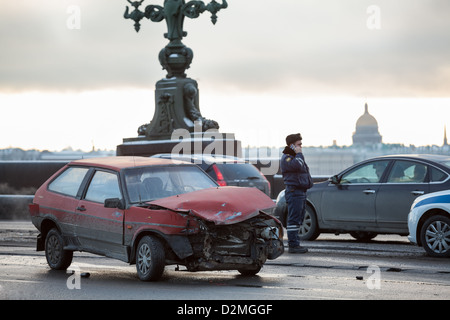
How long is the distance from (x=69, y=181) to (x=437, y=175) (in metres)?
6.16

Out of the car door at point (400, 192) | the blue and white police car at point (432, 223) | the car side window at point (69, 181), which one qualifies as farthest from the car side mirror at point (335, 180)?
the car side window at point (69, 181)

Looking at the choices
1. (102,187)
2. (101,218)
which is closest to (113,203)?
(101,218)

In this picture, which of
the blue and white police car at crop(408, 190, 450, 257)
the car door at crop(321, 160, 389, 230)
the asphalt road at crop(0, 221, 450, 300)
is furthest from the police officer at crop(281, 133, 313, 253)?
the blue and white police car at crop(408, 190, 450, 257)

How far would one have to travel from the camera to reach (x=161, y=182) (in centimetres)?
1144

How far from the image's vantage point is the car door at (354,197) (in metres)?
15.9

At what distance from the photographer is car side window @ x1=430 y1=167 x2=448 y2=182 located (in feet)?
49.3

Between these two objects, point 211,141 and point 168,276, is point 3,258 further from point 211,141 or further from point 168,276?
point 211,141

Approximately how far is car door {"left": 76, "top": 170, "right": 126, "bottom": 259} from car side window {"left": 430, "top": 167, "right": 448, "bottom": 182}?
5955 millimetres

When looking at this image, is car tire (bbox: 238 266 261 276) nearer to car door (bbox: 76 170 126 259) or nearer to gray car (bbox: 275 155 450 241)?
car door (bbox: 76 170 126 259)

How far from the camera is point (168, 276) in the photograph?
448 inches

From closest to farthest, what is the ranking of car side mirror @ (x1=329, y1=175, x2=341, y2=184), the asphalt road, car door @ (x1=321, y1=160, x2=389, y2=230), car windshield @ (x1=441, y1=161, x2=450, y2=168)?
1. the asphalt road
2. car windshield @ (x1=441, y1=161, x2=450, y2=168)
3. car door @ (x1=321, y1=160, x2=389, y2=230)
4. car side mirror @ (x1=329, y1=175, x2=341, y2=184)

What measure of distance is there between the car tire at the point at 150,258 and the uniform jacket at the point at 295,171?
4.51 m

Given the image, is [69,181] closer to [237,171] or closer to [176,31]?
[237,171]
